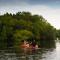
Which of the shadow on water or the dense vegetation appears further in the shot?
the dense vegetation

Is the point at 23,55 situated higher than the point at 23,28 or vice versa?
the point at 23,28

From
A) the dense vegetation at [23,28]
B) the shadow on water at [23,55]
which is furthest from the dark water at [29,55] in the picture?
the dense vegetation at [23,28]

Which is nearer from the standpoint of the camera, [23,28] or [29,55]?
[29,55]

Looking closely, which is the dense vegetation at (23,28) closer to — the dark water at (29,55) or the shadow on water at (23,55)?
the shadow on water at (23,55)

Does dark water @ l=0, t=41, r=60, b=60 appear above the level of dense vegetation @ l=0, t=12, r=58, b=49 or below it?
below

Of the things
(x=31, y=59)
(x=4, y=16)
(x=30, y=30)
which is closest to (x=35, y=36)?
(x=30, y=30)

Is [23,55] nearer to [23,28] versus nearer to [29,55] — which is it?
[29,55]

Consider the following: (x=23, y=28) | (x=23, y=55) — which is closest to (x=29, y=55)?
(x=23, y=55)

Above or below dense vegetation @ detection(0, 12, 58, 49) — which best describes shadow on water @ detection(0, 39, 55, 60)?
below

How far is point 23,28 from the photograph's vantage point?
88.8m

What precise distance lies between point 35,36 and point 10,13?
11381mm

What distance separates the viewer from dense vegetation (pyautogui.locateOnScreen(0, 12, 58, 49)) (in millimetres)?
77188

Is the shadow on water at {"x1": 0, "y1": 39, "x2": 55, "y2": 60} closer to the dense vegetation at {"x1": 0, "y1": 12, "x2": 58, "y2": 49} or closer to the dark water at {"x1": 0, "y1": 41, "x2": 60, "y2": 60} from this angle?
the dark water at {"x1": 0, "y1": 41, "x2": 60, "y2": 60}

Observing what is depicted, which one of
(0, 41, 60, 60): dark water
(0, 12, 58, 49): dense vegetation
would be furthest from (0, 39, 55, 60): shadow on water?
(0, 12, 58, 49): dense vegetation
